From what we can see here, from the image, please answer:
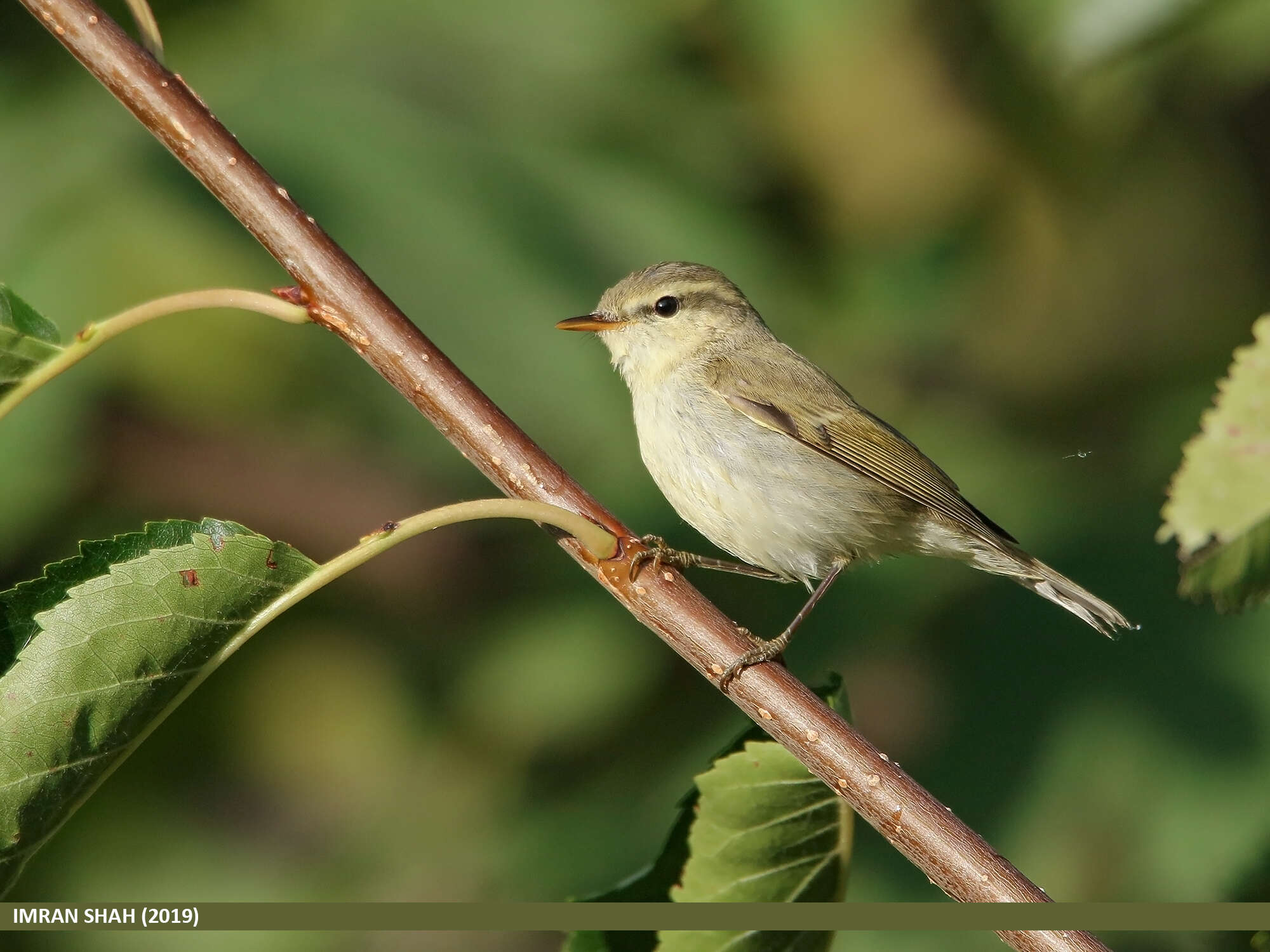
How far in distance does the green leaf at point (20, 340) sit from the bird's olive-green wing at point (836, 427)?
192 cm

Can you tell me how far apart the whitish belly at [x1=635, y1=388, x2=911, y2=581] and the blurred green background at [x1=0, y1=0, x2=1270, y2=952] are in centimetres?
23

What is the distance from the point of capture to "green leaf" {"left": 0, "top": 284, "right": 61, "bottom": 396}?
5.39 ft

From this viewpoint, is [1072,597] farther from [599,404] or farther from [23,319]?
[23,319]

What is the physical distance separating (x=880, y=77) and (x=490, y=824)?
2.56m

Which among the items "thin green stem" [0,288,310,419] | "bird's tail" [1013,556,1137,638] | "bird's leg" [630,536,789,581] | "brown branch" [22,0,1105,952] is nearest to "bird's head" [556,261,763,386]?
"bird's leg" [630,536,789,581]

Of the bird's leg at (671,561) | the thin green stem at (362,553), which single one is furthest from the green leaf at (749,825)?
the thin green stem at (362,553)

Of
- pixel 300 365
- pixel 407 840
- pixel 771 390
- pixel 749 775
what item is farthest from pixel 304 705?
pixel 749 775

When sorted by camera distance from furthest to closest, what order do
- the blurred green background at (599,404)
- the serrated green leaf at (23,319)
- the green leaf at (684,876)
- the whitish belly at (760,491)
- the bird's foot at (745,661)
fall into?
1. the blurred green background at (599,404)
2. the whitish belly at (760,491)
3. the green leaf at (684,876)
4. the bird's foot at (745,661)
5. the serrated green leaf at (23,319)

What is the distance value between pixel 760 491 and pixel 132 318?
178 centimetres

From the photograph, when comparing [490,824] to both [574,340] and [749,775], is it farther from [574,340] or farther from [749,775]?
[749,775]

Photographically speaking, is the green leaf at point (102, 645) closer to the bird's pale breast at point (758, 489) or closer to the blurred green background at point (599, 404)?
the bird's pale breast at point (758, 489)

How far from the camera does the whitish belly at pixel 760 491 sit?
2.97 metres

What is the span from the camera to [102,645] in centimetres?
153

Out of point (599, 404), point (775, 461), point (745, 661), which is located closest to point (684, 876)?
point (745, 661)
